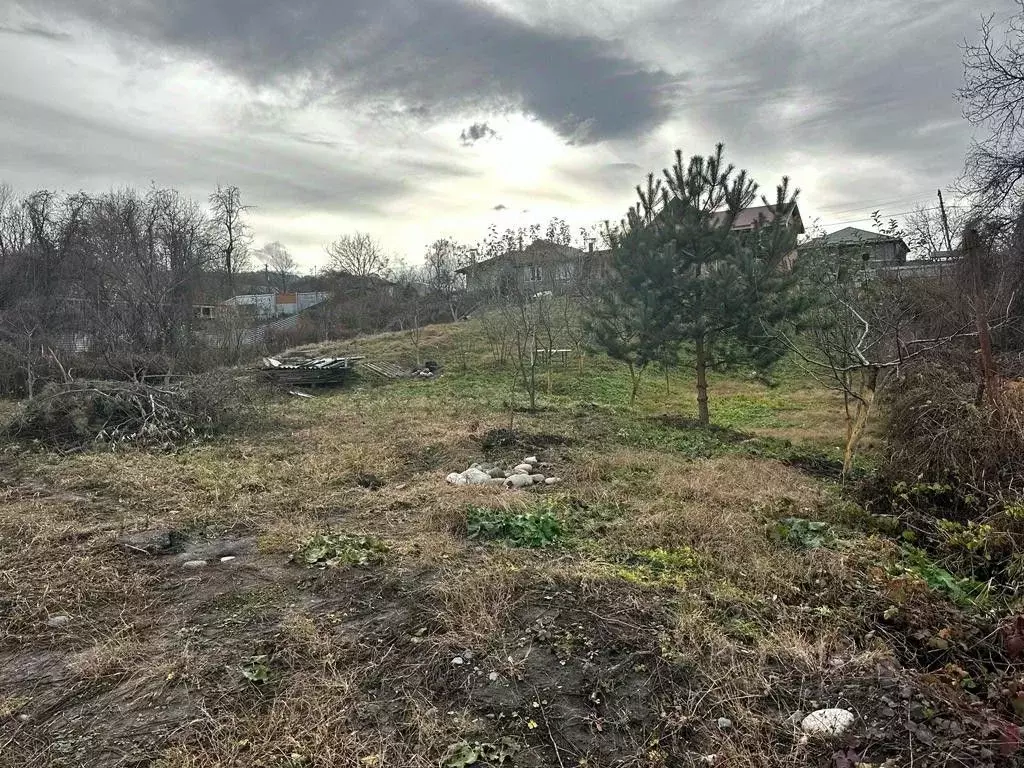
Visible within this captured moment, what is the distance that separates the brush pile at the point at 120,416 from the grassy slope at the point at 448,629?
2.13 m

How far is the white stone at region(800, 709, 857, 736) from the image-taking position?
6.86 feet

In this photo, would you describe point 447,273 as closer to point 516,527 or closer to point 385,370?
point 385,370

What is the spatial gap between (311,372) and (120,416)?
21.8 feet

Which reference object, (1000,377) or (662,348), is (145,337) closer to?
(662,348)

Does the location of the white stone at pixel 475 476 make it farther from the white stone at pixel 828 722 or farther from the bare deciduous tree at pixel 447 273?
the bare deciduous tree at pixel 447 273

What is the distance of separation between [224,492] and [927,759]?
5.41 m

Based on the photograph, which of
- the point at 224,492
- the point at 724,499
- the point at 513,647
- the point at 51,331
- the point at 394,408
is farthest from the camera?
the point at 51,331

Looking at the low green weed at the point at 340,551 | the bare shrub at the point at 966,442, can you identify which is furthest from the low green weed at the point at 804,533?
the low green weed at the point at 340,551

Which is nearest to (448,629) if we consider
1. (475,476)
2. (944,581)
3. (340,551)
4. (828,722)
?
(340,551)

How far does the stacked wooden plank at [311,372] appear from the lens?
1455 cm

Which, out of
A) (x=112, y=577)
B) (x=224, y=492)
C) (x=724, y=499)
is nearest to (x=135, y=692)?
(x=112, y=577)

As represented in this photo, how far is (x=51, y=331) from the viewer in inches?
568

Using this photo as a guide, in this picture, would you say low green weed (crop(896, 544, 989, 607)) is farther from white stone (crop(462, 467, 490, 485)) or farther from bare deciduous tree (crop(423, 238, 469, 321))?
bare deciduous tree (crop(423, 238, 469, 321))

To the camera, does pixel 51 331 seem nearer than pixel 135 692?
No
